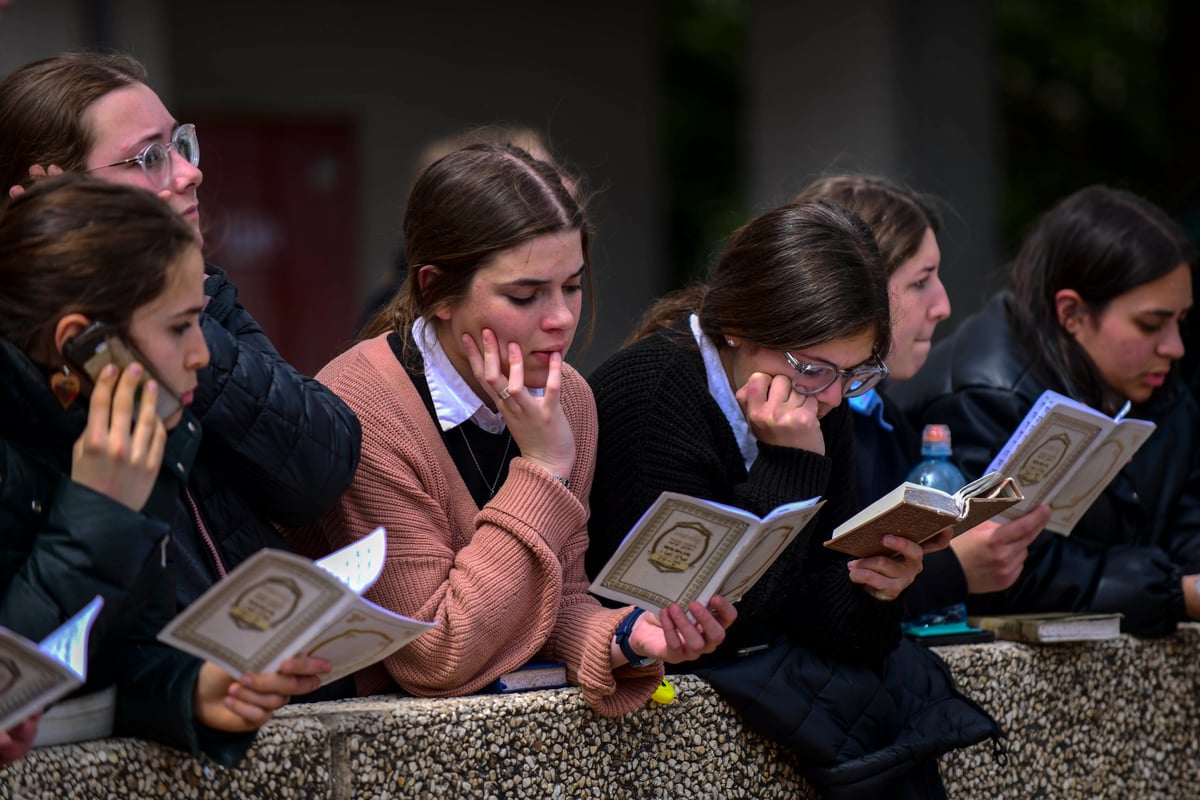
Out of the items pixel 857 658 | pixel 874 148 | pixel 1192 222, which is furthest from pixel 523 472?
pixel 874 148

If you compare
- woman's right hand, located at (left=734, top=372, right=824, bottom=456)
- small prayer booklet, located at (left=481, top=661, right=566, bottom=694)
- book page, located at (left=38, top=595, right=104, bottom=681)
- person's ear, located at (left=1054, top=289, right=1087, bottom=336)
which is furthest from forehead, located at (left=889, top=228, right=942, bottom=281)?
book page, located at (left=38, top=595, right=104, bottom=681)

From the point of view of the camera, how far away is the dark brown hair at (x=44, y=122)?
109 inches

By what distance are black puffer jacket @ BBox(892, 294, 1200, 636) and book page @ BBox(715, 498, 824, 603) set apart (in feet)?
4.25

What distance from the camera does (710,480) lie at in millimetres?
3285

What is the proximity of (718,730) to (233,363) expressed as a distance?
129cm

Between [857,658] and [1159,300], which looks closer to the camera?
[857,658]

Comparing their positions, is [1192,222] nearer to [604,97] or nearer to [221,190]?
[604,97]

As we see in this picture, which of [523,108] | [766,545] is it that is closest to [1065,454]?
[766,545]

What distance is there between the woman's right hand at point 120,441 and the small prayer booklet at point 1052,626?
91.3 inches

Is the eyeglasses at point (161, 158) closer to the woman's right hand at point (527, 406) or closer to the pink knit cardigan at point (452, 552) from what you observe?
the pink knit cardigan at point (452, 552)

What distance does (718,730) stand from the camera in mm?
3281

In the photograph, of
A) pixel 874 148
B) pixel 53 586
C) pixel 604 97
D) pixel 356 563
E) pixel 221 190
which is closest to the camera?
pixel 53 586

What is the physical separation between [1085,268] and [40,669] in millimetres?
3086

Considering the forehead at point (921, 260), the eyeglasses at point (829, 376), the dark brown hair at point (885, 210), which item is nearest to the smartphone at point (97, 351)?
the eyeglasses at point (829, 376)
